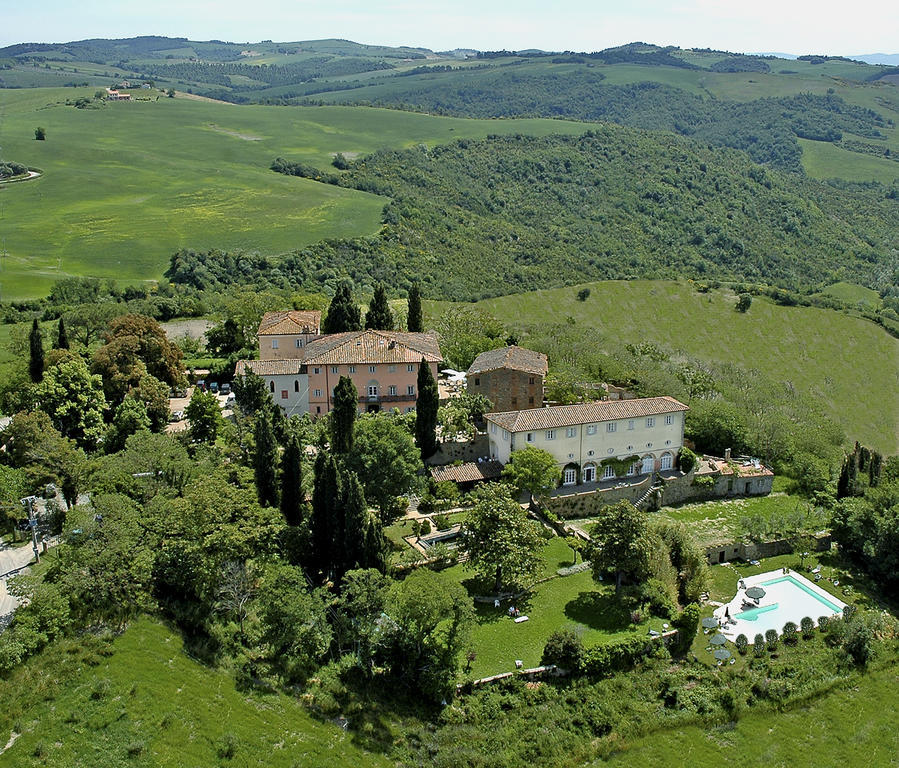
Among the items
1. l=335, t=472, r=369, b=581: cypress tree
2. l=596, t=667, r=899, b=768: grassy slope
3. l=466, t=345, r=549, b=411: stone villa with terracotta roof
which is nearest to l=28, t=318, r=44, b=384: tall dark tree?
l=335, t=472, r=369, b=581: cypress tree

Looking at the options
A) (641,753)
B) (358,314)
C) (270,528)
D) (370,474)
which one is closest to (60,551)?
(270,528)

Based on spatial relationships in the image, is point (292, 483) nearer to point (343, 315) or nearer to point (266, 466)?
point (266, 466)

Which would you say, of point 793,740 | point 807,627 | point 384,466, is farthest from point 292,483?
point 807,627

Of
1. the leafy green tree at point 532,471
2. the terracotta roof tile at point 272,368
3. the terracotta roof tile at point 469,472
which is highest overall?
the terracotta roof tile at point 272,368

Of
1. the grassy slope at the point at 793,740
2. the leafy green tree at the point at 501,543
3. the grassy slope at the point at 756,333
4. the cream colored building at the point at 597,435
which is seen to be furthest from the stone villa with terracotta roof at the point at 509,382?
the grassy slope at the point at 756,333

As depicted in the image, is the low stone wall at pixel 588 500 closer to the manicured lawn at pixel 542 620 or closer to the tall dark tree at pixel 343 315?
the manicured lawn at pixel 542 620

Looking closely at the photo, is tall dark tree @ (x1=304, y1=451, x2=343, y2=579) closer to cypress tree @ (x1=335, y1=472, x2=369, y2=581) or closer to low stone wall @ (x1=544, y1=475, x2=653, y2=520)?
cypress tree @ (x1=335, y1=472, x2=369, y2=581)
